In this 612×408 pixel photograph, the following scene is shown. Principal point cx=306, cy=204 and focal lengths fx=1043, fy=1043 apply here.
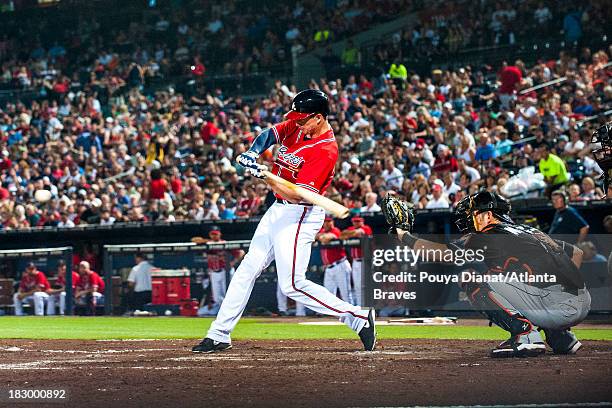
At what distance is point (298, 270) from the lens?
7.59 metres

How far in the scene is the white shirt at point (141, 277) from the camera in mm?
14695

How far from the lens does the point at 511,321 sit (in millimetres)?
7230

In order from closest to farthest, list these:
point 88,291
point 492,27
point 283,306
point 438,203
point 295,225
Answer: point 295,225 < point 283,306 < point 438,203 < point 88,291 < point 492,27

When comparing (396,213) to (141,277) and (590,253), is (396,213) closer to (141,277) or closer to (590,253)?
(590,253)

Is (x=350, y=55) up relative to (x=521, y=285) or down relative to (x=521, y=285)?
up

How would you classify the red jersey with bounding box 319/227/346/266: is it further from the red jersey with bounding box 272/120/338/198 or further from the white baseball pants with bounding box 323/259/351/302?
the red jersey with bounding box 272/120/338/198

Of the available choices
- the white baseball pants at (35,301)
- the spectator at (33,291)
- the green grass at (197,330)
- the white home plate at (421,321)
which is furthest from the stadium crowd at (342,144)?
the green grass at (197,330)

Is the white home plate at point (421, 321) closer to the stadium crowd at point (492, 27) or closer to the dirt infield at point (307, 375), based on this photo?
the dirt infield at point (307, 375)

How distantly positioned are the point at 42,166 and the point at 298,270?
54.5 feet

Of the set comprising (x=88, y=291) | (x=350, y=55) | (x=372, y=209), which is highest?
(x=350, y=55)

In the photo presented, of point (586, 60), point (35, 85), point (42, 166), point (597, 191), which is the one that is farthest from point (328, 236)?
point (35, 85)

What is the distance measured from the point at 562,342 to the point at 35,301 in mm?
9683

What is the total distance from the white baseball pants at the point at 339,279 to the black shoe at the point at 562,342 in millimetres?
5765

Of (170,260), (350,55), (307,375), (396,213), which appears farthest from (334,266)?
(350,55)
